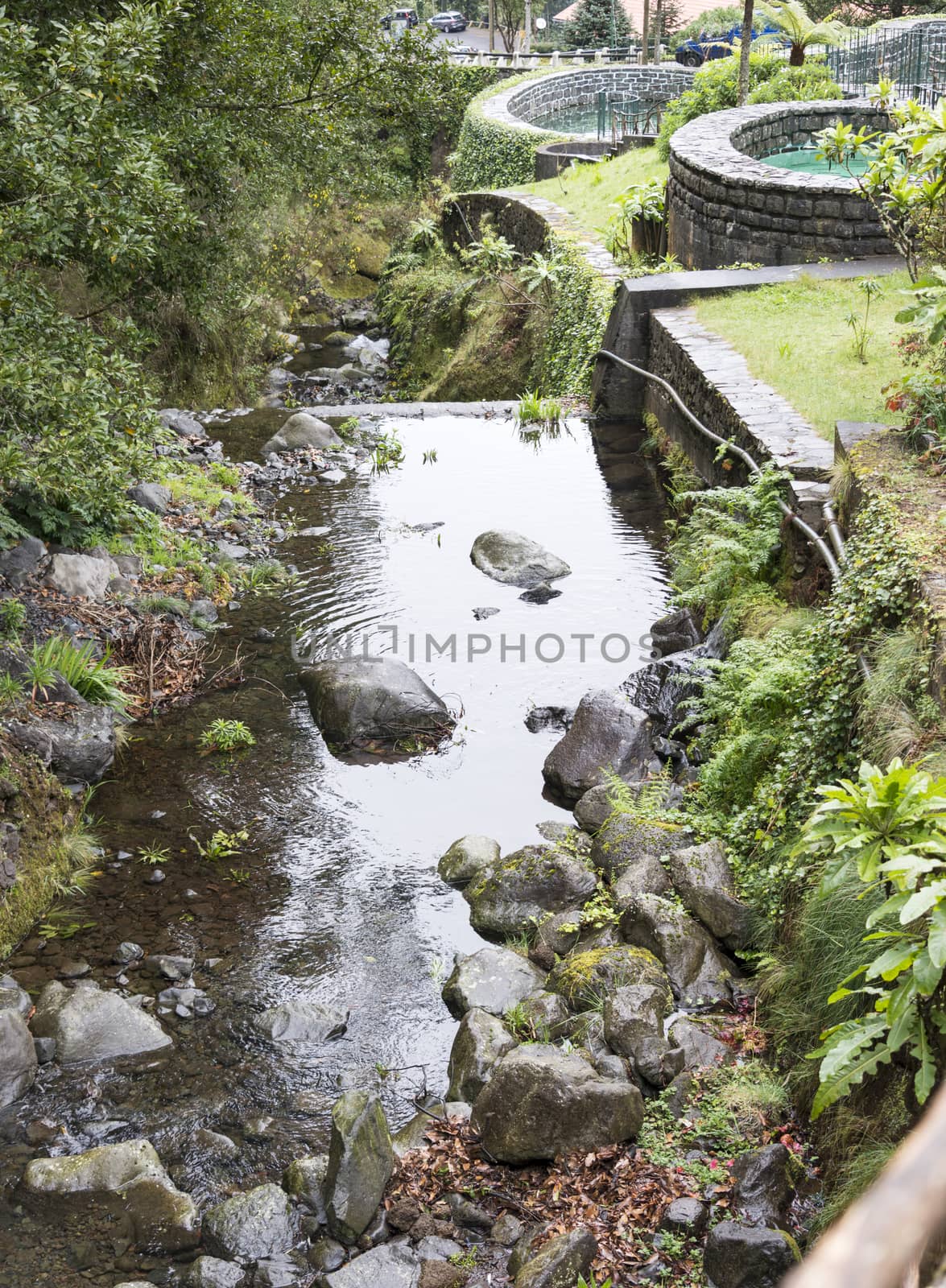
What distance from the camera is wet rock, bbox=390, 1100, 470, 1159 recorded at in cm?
459

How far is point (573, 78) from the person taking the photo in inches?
1344

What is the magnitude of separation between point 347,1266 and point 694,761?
3.92 meters

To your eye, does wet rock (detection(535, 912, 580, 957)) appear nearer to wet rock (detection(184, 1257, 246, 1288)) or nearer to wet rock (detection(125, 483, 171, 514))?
wet rock (detection(184, 1257, 246, 1288))

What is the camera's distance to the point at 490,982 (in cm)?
545

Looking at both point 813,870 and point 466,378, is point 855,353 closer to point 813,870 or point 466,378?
point 813,870

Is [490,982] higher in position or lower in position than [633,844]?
lower

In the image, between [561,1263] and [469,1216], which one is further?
[469,1216]

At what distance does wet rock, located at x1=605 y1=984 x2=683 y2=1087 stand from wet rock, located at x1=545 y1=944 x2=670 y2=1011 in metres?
0.10

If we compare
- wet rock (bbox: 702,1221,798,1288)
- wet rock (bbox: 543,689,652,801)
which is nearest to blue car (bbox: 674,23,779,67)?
wet rock (bbox: 543,689,652,801)

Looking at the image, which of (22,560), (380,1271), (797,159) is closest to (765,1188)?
(380,1271)

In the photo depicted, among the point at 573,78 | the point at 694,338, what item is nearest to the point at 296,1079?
the point at 694,338

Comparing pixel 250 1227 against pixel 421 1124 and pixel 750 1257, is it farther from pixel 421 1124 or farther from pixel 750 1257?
pixel 750 1257

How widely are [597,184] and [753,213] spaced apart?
923 cm

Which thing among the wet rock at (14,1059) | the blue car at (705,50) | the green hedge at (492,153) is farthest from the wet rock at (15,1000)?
the blue car at (705,50)
